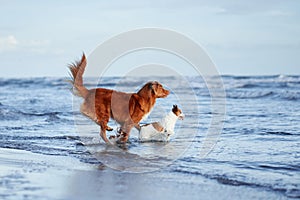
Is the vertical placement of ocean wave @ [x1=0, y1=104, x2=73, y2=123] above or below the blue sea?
below

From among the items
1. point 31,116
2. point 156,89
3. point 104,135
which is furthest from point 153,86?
point 31,116

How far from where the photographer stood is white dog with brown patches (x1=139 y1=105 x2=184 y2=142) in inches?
320

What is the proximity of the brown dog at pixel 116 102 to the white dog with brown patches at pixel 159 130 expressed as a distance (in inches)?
8.8

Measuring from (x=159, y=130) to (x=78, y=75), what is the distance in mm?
1732

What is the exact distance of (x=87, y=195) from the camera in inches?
179

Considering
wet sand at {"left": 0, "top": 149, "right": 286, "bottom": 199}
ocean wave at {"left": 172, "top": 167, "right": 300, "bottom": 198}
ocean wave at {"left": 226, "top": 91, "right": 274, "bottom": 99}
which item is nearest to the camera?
wet sand at {"left": 0, "top": 149, "right": 286, "bottom": 199}

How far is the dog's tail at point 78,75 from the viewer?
7.89m

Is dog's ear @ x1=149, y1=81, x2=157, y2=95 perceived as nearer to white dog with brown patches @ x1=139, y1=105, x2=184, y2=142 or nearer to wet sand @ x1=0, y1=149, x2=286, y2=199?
white dog with brown patches @ x1=139, y1=105, x2=184, y2=142

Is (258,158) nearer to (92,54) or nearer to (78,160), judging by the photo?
(78,160)

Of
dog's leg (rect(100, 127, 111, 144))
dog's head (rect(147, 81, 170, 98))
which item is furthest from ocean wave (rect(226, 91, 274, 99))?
dog's leg (rect(100, 127, 111, 144))

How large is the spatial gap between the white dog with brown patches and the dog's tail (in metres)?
1.24

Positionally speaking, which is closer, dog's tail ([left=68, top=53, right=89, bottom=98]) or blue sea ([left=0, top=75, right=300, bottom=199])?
blue sea ([left=0, top=75, right=300, bottom=199])

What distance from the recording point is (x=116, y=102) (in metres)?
7.97

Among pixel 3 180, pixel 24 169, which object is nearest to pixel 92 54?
pixel 24 169
